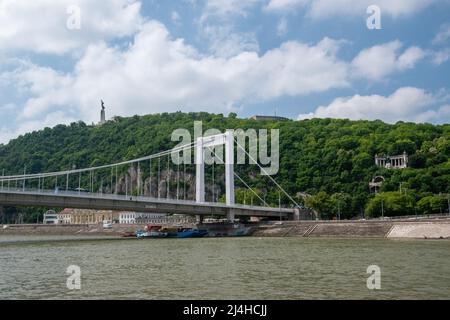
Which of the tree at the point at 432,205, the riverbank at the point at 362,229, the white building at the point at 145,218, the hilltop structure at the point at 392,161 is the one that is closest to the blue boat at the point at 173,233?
the riverbank at the point at 362,229

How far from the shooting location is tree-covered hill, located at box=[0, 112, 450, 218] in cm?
7407

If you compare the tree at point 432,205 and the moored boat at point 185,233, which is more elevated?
the tree at point 432,205

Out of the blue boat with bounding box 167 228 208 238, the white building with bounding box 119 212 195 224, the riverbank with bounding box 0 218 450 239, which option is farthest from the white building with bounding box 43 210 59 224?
the riverbank with bounding box 0 218 450 239

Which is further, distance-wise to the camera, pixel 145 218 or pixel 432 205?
pixel 145 218

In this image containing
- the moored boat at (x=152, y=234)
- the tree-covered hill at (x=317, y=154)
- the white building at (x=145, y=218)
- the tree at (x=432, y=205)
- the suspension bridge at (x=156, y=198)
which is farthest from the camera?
the white building at (x=145, y=218)

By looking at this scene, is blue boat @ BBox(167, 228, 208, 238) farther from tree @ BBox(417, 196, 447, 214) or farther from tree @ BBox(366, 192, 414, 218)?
tree @ BBox(417, 196, 447, 214)

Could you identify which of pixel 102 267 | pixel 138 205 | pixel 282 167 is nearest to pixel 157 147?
pixel 282 167

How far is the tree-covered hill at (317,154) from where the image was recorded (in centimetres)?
7407

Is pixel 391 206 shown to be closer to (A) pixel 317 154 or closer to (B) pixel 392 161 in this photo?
(A) pixel 317 154

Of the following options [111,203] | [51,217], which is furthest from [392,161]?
[51,217]

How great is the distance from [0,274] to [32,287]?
4.16 metres

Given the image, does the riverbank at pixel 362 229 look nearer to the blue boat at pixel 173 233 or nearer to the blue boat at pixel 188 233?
the blue boat at pixel 188 233

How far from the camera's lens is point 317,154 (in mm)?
91688

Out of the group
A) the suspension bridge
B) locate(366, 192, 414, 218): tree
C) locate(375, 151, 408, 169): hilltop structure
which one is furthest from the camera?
locate(375, 151, 408, 169): hilltop structure
